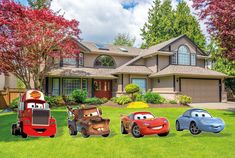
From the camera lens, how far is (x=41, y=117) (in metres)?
7.80

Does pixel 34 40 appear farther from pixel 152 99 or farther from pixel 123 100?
pixel 152 99

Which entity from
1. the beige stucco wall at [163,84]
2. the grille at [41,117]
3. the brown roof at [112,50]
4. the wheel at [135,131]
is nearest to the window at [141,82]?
the beige stucco wall at [163,84]

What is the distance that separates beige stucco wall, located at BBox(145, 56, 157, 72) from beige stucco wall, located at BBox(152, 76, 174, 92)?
4.89 ft

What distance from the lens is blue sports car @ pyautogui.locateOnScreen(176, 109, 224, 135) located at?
793cm

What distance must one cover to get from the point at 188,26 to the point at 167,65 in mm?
25039

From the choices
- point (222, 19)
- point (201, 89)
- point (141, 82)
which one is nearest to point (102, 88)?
point (141, 82)

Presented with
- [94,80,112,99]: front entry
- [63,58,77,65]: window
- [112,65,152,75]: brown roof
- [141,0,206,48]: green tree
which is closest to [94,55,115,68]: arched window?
[94,80,112,99]: front entry

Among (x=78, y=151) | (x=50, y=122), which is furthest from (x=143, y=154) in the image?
(x=50, y=122)

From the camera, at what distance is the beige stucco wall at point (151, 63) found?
32562 millimetres

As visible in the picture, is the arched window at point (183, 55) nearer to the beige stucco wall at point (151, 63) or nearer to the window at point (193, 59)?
the window at point (193, 59)

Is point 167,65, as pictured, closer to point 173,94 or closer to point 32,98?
point 173,94

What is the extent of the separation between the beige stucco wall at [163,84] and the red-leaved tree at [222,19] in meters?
11.0

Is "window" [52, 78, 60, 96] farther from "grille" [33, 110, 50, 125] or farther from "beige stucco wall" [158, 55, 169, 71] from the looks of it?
"grille" [33, 110, 50, 125]

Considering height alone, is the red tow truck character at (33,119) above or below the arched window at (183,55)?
below
